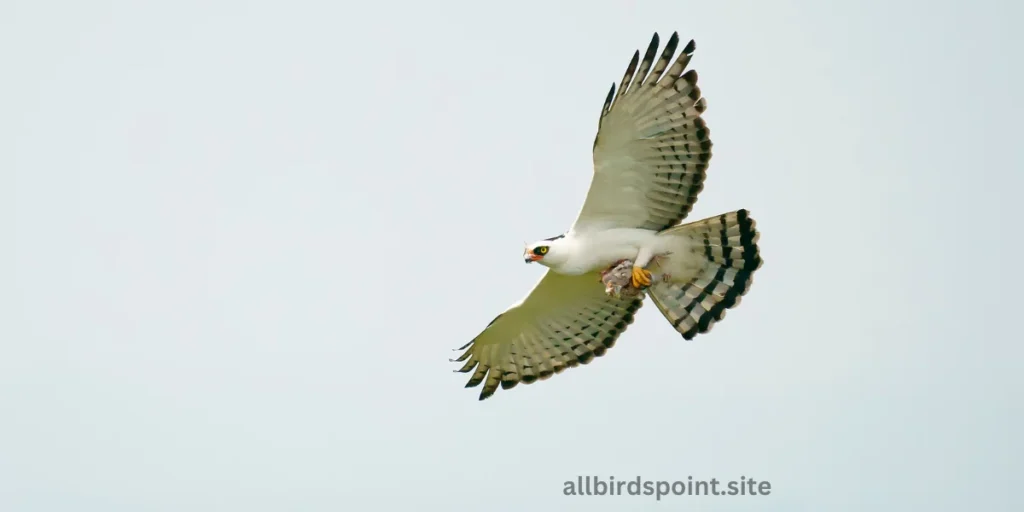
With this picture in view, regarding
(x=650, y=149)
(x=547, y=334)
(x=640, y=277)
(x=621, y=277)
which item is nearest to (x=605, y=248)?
(x=621, y=277)

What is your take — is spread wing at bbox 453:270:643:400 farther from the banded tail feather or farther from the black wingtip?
the black wingtip

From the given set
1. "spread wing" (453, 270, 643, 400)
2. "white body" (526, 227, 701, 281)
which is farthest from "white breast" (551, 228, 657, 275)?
"spread wing" (453, 270, 643, 400)

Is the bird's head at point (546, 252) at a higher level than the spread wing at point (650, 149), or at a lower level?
lower

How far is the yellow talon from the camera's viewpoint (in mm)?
18484

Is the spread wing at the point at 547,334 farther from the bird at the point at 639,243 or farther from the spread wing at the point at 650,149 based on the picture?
the spread wing at the point at 650,149

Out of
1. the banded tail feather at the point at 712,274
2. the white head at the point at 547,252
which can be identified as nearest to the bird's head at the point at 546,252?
the white head at the point at 547,252

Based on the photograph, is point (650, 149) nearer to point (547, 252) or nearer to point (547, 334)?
point (547, 252)

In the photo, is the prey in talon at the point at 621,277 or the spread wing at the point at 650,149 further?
the prey in talon at the point at 621,277

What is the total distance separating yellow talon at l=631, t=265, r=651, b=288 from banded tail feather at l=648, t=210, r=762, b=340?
481mm

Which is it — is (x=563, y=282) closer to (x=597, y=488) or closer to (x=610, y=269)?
(x=610, y=269)

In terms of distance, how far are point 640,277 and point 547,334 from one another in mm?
2089

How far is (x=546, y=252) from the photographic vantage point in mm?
18172

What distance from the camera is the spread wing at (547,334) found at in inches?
776

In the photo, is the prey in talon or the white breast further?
the prey in talon
